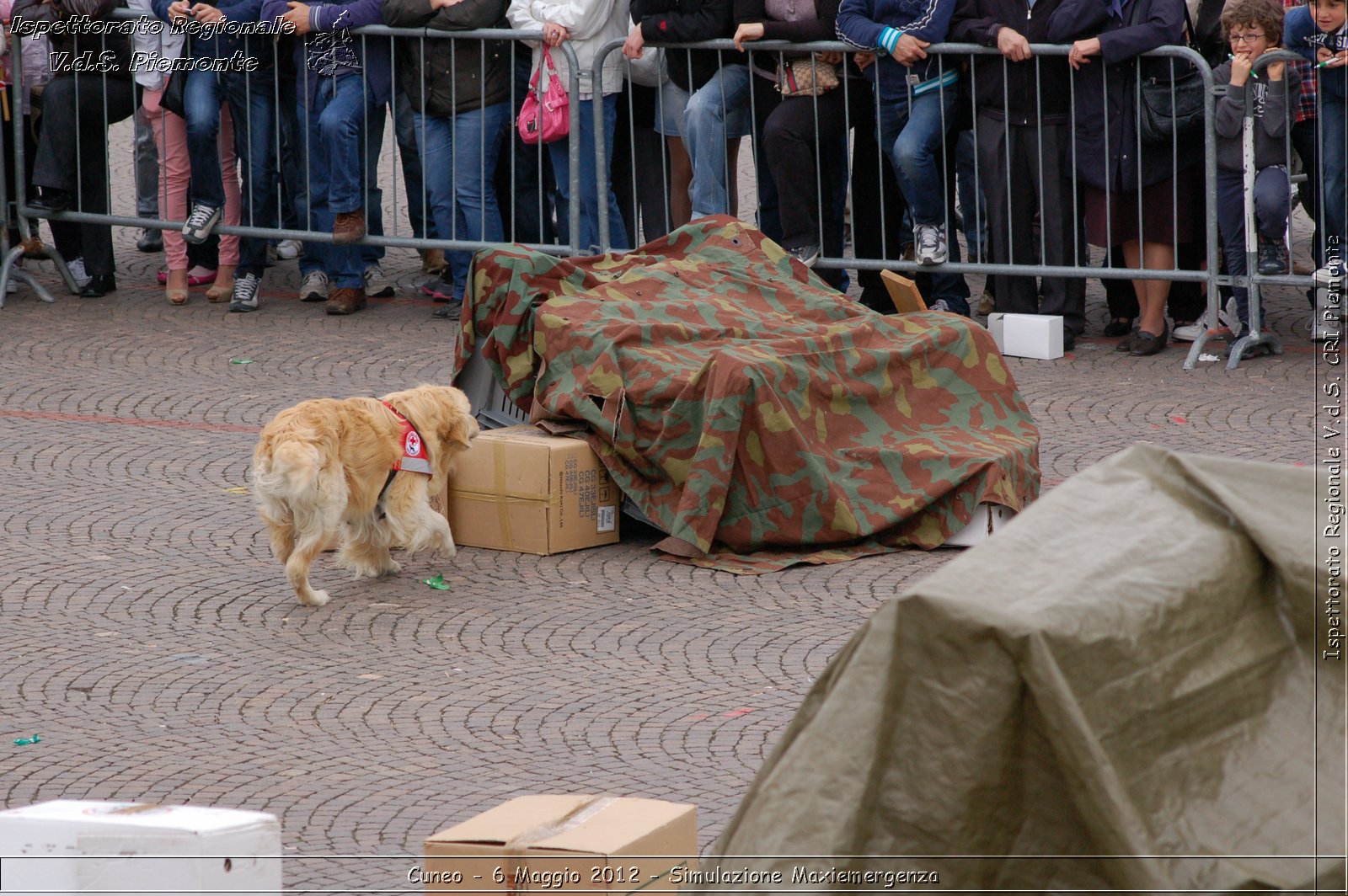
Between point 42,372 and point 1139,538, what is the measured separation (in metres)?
8.80

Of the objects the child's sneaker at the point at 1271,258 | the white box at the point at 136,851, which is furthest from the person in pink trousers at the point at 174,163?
the white box at the point at 136,851

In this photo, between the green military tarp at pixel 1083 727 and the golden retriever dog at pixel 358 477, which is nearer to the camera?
the green military tarp at pixel 1083 727

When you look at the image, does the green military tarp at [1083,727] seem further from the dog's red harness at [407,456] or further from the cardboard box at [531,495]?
the cardboard box at [531,495]

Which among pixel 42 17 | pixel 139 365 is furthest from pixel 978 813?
pixel 42 17

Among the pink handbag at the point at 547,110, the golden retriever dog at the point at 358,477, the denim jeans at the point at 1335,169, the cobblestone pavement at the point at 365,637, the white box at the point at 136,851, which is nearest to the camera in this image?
the white box at the point at 136,851

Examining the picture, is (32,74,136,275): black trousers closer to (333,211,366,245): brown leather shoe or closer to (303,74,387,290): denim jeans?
(303,74,387,290): denim jeans

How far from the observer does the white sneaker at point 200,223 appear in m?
11.7

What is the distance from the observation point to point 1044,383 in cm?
993

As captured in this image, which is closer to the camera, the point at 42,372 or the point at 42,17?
the point at 42,372

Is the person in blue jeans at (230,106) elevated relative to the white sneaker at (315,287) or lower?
elevated

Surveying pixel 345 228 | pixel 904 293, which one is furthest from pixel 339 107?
pixel 904 293

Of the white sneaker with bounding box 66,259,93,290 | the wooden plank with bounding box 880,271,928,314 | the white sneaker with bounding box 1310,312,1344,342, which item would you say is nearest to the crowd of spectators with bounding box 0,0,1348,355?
the white sneaker with bounding box 66,259,93,290

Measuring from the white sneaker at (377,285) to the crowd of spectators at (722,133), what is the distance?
6 centimetres

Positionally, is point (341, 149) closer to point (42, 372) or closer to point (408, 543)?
point (42, 372)
